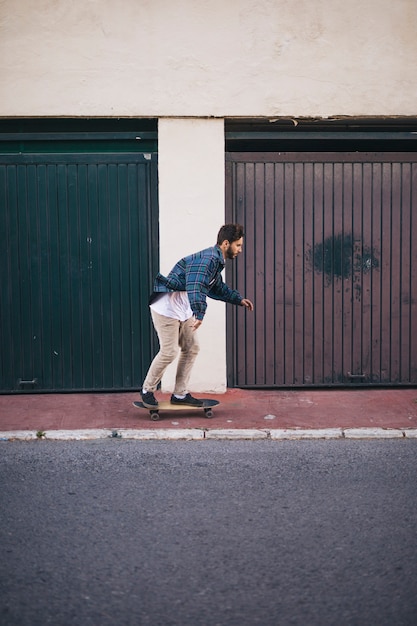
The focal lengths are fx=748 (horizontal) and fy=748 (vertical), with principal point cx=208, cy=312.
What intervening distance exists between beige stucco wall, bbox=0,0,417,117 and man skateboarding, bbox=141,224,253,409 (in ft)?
7.09

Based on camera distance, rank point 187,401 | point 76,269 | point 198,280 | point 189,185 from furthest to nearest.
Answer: point 76,269
point 189,185
point 187,401
point 198,280

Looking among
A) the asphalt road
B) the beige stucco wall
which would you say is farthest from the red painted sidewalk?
the beige stucco wall

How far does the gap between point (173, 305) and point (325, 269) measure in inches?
97.5

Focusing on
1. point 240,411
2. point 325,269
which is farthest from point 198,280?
point 325,269

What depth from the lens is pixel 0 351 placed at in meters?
9.04

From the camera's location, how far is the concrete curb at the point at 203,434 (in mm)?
7125

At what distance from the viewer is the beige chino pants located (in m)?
7.49

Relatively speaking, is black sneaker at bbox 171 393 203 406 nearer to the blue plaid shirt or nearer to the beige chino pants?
the beige chino pants

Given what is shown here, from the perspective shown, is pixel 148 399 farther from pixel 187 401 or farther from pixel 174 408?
pixel 187 401

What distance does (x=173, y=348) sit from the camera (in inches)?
296

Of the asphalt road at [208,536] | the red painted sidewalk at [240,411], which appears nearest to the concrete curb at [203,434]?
the red painted sidewalk at [240,411]

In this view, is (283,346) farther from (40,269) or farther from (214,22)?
(214,22)

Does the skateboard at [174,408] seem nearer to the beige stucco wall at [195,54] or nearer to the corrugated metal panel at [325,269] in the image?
the corrugated metal panel at [325,269]

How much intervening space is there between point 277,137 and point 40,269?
3.24 metres
